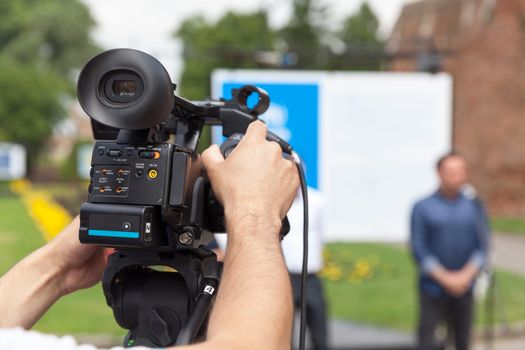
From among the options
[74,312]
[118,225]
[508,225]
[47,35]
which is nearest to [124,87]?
[118,225]

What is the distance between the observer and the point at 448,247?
5551 mm

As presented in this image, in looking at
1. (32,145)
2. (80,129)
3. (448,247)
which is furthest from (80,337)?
(80,129)

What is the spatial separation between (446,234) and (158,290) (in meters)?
4.25

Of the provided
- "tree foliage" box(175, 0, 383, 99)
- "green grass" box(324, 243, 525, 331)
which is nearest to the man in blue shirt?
"green grass" box(324, 243, 525, 331)

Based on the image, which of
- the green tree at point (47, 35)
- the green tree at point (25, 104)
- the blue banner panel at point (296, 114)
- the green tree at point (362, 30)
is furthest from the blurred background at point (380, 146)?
the green tree at point (47, 35)

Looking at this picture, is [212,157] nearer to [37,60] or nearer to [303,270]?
[303,270]

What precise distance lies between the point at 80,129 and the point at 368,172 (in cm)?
5360

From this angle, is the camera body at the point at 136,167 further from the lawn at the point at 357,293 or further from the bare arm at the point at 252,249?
the lawn at the point at 357,293

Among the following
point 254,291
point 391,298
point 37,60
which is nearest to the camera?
point 254,291

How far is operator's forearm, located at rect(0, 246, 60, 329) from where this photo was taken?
1645 mm

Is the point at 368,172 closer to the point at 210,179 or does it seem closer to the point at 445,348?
the point at 445,348

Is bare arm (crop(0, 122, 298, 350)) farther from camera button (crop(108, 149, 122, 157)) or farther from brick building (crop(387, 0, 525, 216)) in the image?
brick building (crop(387, 0, 525, 216))

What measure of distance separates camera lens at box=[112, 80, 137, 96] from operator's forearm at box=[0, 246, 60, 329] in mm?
481

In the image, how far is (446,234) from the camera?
5.55 metres
